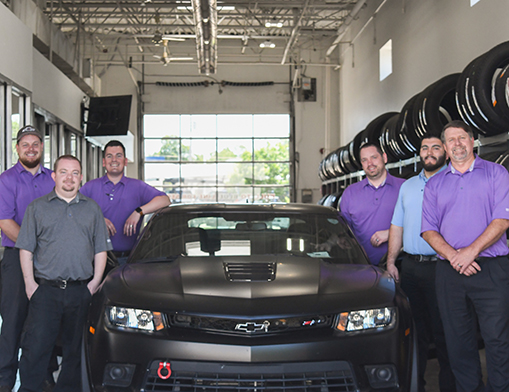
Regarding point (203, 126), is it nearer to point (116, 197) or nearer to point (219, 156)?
point (219, 156)

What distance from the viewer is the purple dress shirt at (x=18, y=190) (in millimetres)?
3736

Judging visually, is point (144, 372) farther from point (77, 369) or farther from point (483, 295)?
point (483, 295)

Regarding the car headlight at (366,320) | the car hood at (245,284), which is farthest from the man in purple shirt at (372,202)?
the car headlight at (366,320)

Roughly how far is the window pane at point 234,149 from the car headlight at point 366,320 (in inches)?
804

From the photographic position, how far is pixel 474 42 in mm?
9391

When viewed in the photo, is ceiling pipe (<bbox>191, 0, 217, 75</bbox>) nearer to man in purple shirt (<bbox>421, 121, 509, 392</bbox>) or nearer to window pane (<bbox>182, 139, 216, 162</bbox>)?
window pane (<bbox>182, 139, 216, 162</bbox>)

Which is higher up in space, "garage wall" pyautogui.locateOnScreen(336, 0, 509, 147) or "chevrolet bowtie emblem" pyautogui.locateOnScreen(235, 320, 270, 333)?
"garage wall" pyautogui.locateOnScreen(336, 0, 509, 147)

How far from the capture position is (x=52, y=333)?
333cm

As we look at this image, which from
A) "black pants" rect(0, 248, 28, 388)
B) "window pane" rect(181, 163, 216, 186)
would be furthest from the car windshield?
"window pane" rect(181, 163, 216, 186)

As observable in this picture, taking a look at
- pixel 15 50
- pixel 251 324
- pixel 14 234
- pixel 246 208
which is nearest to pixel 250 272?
pixel 251 324

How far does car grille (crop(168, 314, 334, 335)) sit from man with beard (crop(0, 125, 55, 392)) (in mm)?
1609

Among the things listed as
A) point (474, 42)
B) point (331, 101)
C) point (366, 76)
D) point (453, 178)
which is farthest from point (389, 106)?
point (453, 178)

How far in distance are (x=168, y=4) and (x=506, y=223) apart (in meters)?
13.4

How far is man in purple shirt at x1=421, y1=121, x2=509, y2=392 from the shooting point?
3.05 metres
